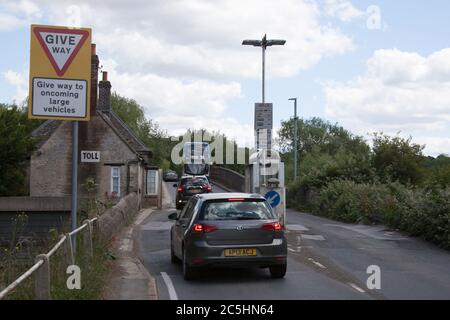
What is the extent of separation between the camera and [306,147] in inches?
3568

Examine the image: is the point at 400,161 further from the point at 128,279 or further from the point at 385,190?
the point at 128,279

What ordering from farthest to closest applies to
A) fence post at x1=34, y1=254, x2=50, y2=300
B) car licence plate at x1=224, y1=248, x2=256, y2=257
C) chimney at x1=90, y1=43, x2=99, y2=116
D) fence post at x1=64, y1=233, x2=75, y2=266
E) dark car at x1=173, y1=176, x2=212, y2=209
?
chimney at x1=90, y1=43, x2=99, y2=116 < dark car at x1=173, y1=176, x2=212, y2=209 < car licence plate at x1=224, y1=248, x2=256, y2=257 < fence post at x1=64, y1=233, x2=75, y2=266 < fence post at x1=34, y1=254, x2=50, y2=300

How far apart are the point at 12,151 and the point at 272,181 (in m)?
18.5

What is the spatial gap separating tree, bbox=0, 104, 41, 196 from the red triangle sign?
25.7 m

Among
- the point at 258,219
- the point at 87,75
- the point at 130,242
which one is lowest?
the point at 130,242

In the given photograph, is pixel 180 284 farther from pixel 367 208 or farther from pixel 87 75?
pixel 367 208

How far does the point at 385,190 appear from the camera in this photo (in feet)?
94.5

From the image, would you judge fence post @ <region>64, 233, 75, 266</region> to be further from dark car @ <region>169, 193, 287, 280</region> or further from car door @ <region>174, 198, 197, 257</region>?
car door @ <region>174, 198, 197, 257</region>

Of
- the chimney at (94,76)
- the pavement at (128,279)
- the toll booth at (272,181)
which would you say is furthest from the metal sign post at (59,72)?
the chimney at (94,76)

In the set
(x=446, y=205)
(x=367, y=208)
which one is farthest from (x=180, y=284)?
(x=367, y=208)

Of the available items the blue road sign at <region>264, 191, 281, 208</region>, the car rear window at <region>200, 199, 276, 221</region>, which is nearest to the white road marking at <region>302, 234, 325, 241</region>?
the blue road sign at <region>264, 191, 281, 208</region>

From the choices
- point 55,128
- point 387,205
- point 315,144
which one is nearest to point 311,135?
point 315,144

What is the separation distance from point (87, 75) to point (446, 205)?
12789 millimetres

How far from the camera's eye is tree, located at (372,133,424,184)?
3462cm
